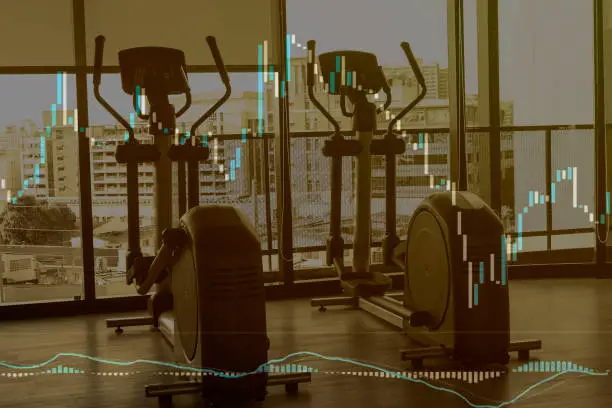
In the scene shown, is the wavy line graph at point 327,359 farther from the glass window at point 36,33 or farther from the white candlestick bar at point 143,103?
the glass window at point 36,33

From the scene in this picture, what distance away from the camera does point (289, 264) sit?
4.72 m

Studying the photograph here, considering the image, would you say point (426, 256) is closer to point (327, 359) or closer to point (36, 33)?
point (327, 359)

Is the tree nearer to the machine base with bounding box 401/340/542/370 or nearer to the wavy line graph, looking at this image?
the wavy line graph

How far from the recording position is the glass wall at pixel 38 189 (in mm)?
4055

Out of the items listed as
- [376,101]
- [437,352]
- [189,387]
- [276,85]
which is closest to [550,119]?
[376,101]

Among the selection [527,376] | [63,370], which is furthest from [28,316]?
[527,376]

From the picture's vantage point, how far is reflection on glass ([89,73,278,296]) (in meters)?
4.26

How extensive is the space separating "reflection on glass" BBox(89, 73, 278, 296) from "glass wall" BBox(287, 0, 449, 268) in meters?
0.21

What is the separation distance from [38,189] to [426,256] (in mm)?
2282

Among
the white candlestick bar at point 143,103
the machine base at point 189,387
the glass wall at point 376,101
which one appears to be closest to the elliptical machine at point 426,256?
the machine base at point 189,387

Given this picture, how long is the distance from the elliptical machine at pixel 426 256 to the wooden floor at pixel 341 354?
0.15 meters

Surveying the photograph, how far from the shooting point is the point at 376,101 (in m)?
4.66

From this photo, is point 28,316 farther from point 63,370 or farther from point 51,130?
point 63,370

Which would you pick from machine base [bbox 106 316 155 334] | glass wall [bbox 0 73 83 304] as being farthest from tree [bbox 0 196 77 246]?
machine base [bbox 106 316 155 334]
